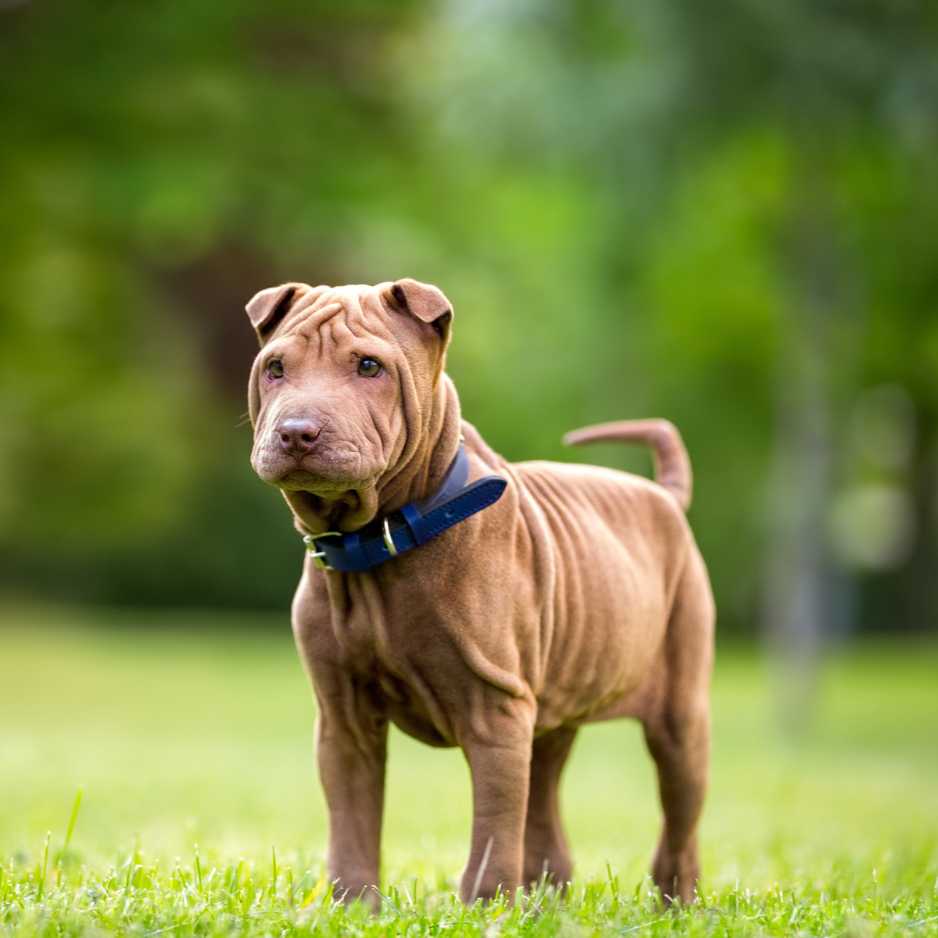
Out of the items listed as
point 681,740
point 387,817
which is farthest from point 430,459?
point 387,817

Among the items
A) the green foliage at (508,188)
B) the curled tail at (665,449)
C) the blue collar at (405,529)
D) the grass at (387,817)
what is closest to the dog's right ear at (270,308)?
the blue collar at (405,529)

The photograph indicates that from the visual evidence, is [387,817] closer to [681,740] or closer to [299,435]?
[681,740]

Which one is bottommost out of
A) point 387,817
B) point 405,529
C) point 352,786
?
point 387,817

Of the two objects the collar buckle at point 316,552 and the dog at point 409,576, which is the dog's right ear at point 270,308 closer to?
the dog at point 409,576

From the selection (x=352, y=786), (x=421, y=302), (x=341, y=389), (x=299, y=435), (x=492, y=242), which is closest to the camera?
(x=299, y=435)

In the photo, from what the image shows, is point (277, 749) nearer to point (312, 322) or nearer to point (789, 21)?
point (789, 21)

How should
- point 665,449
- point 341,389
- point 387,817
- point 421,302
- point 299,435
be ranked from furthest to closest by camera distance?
point 387,817 → point 665,449 → point 421,302 → point 341,389 → point 299,435

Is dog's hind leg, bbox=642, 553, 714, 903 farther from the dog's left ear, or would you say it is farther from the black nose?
the black nose

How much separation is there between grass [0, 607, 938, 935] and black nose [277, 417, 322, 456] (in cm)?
110

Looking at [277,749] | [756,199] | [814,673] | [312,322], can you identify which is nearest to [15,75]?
[277,749]

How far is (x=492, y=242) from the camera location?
2419 centimetres

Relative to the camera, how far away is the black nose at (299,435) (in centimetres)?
371

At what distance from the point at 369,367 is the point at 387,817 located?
17.9 feet

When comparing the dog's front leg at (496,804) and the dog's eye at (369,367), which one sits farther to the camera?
the dog's front leg at (496,804)
